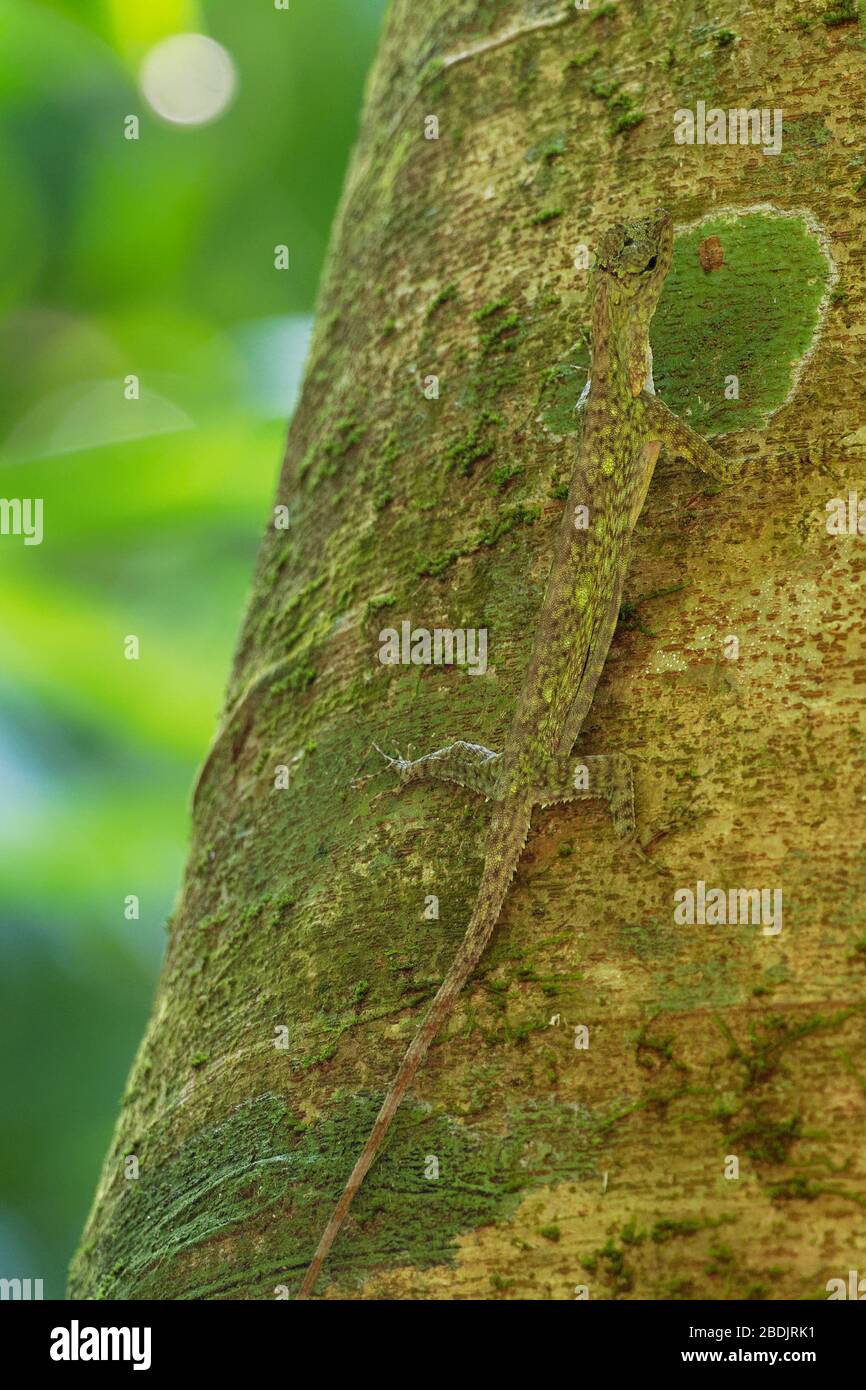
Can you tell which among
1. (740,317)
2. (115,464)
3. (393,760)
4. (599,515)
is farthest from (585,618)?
(115,464)

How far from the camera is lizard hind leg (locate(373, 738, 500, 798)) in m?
2.87

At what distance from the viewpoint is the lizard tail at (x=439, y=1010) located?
2496 millimetres

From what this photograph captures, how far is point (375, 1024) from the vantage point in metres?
2.69

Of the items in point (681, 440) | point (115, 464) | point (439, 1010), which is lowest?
point (439, 1010)

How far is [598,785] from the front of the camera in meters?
2.65

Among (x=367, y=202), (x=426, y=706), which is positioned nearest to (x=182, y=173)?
(x=367, y=202)

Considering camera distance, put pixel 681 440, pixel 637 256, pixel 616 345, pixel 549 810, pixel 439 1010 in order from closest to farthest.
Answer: pixel 439 1010 < pixel 549 810 < pixel 681 440 < pixel 637 256 < pixel 616 345

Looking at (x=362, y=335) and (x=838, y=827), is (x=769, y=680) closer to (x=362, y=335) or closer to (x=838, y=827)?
(x=838, y=827)

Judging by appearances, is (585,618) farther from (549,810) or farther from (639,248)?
(639,248)

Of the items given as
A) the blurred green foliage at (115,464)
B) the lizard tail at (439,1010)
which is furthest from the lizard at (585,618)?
the blurred green foliage at (115,464)

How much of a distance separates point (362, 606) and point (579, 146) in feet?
4.60

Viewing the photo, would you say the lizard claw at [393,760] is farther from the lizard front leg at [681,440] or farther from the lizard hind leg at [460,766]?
the lizard front leg at [681,440]

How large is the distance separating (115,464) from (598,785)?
6302 mm

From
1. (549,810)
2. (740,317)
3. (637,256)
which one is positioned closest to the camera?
(549,810)
